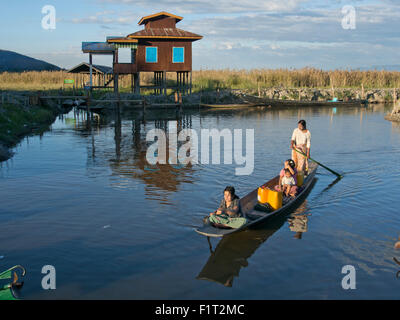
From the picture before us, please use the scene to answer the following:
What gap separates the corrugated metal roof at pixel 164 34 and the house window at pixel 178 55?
1384 mm

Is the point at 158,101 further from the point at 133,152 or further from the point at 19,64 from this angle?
the point at 19,64

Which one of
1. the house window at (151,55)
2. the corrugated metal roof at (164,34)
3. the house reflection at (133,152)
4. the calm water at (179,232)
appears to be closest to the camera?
the calm water at (179,232)

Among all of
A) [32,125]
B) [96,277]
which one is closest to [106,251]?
[96,277]

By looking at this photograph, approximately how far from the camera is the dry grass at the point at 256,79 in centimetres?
5328

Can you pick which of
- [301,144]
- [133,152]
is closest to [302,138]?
[301,144]

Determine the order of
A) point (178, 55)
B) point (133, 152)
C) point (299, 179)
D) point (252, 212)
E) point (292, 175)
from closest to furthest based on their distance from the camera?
point (252, 212) < point (292, 175) < point (299, 179) < point (133, 152) < point (178, 55)

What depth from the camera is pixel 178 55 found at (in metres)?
40.0

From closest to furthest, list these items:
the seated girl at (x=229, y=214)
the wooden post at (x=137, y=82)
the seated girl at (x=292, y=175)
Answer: the seated girl at (x=229, y=214) < the seated girl at (x=292, y=175) < the wooden post at (x=137, y=82)

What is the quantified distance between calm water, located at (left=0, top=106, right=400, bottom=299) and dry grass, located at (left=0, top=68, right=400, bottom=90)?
35517mm

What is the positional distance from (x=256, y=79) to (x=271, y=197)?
158 ft

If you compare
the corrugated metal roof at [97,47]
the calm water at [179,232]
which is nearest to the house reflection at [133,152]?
the calm water at [179,232]

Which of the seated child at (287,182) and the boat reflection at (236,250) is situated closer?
the boat reflection at (236,250)

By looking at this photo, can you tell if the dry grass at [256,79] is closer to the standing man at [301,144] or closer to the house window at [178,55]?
the house window at [178,55]

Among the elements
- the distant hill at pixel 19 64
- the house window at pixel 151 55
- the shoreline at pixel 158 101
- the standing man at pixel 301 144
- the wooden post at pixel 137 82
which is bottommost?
the standing man at pixel 301 144
